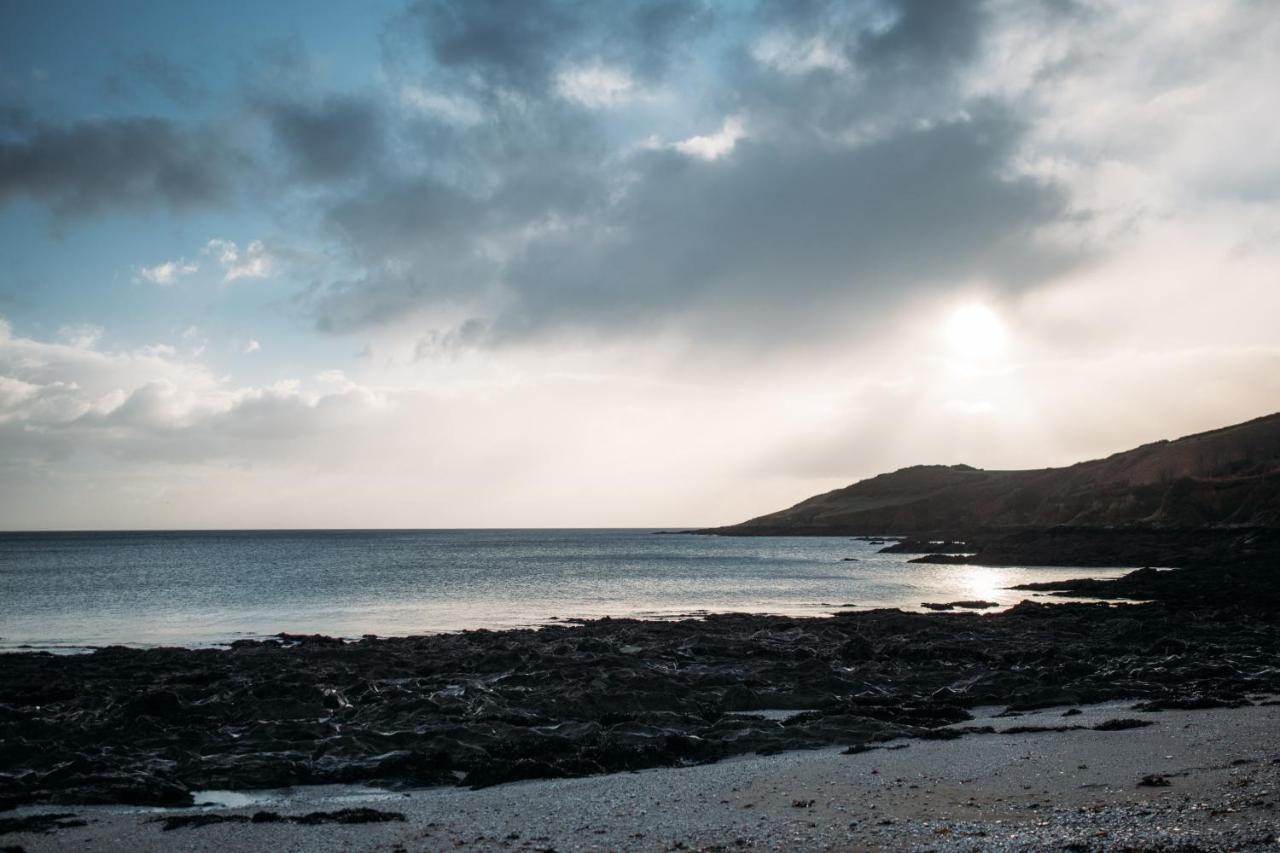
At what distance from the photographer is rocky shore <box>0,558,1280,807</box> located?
15469 millimetres

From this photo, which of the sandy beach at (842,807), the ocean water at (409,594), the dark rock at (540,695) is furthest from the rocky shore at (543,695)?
the ocean water at (409,594)

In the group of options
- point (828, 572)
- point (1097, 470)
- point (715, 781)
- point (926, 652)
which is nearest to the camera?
point (715, 781)

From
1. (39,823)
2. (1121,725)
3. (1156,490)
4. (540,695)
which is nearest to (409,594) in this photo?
(540,695)

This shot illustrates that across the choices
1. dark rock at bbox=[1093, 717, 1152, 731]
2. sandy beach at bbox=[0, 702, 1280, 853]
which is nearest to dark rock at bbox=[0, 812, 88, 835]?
sandy beach at bbox=[0, 702, 1280, 853]

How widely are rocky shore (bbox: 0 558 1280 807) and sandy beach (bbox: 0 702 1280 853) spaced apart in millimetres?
1259

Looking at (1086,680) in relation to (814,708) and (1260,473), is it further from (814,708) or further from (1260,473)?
(1260,473)

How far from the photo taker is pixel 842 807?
11.5 metres

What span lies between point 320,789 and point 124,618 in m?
39.9

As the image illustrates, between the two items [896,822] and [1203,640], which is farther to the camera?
[1203,640]

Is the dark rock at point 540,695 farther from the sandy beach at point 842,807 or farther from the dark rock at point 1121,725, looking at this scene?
the dark rock at point 1121,725

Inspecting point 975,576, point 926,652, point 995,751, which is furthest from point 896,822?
point 975,576

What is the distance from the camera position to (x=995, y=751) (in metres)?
14.7

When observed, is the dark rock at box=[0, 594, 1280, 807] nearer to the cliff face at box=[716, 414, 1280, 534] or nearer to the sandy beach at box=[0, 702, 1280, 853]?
the sandy beach at box=[0, 702, 1280, 853]

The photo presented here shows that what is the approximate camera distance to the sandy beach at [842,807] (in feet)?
32.9
